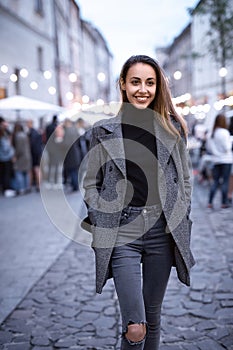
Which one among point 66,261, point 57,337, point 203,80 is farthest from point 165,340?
point 203,80

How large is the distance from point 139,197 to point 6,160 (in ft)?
29.8

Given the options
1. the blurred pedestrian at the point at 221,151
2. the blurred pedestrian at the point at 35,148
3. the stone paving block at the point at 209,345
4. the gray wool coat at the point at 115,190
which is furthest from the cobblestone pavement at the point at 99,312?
the blurred pedestrian at the point at 35,148

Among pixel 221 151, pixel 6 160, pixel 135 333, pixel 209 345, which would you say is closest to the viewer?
pixel 135 333

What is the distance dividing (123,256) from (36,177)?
9.97 m

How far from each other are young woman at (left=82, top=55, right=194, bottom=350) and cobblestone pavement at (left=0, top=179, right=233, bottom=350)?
1103 millimetres

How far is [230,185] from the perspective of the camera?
29.5 ft

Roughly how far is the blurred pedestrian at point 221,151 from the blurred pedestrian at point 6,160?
495 centimetres

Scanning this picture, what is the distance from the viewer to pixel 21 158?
36.4ft

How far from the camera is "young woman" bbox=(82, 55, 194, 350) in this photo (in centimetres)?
221

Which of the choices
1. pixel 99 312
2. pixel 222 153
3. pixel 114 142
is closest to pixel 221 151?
pixel 222 153

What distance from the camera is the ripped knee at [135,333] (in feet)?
6.97

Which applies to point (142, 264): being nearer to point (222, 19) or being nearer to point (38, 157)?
point (222, 19)

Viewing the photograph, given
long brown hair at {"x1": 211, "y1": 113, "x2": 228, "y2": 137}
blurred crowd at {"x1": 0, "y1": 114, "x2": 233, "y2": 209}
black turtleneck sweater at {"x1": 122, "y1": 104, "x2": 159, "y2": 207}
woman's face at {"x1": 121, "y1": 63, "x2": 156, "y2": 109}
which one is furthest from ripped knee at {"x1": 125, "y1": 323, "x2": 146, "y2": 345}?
blurred crowd at {"x1": 0, "y1": 114, "x2": 233, "y2": 209}

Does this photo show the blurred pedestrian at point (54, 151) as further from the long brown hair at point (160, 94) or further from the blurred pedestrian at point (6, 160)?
the long brown hair at point (160, 94)
